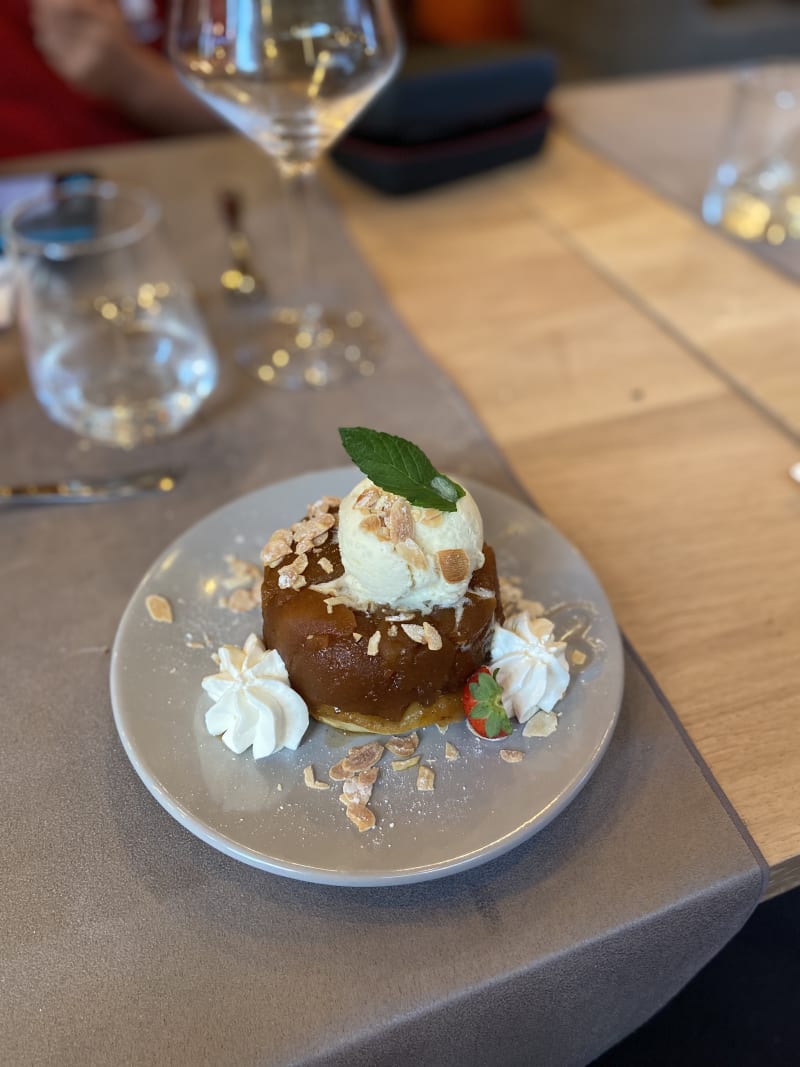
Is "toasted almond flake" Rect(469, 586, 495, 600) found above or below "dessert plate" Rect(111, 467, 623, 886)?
above

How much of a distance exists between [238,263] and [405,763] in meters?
0.83

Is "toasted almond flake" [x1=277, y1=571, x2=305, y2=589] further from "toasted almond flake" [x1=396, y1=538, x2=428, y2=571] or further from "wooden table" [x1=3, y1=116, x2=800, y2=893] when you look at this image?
"wooden table" [x1=3, y1=116, x2=800, y2=893]

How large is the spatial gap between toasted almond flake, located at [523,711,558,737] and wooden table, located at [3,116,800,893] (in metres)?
0.12

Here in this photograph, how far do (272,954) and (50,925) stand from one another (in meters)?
0.14

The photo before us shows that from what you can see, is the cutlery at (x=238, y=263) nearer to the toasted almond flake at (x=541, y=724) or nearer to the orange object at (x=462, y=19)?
the toasted almond flake at (x=541, y=724)

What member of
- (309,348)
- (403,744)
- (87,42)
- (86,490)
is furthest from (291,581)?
(87,42)

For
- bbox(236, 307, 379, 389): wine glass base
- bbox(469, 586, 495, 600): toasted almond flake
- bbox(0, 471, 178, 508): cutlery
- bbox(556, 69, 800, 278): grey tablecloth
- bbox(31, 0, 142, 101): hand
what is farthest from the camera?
bbox(31, 0, 142, 101): hand

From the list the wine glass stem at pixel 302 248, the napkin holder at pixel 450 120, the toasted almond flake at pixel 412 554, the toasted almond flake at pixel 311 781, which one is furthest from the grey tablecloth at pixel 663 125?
the toasted almond flake at pixel 311 781

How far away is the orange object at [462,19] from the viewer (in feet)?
8.75

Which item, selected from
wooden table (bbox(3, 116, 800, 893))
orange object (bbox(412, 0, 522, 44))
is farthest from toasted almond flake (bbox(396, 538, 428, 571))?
orange object (bbox(412, 0, 522, 44))

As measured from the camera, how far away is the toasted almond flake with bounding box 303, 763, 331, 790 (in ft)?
1.73

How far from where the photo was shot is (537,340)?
3.38ft

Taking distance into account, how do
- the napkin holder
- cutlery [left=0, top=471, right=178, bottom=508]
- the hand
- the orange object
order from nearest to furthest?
cutlery [left=0, top=471, right=178, bottom=508] → the napkin holder → the hand → the orange object

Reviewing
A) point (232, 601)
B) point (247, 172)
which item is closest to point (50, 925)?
point (232, 601)
